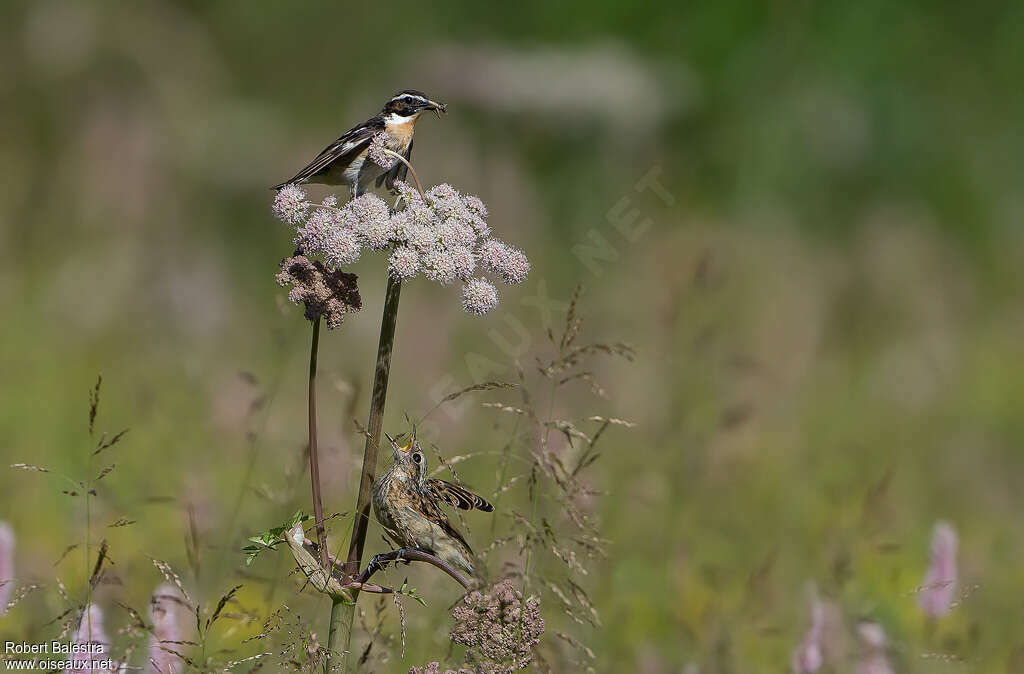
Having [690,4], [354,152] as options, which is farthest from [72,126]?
[354,152]

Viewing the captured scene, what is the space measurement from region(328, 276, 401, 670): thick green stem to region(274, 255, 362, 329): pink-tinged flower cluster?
0.05m

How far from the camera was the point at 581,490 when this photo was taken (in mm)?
1894

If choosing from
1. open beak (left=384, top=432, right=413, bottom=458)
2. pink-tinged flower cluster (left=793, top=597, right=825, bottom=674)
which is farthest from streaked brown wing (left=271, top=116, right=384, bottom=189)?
pink-tinged flower cluster (left=793, top=597, right=825, bottom=674)

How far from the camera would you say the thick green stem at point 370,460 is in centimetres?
165

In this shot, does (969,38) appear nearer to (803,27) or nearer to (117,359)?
(803,27)

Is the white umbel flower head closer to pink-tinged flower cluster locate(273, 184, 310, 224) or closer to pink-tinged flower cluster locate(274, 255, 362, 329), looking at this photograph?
pink-tinged flower cluster locate(274, 255, 362, 329)

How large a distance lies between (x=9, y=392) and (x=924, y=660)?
145 inches

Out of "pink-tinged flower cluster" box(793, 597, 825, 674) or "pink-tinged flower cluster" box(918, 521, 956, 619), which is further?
"pink-tinged flower cluster" box(918, 521, 956, 619)

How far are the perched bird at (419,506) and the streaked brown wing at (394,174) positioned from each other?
1.40 ft

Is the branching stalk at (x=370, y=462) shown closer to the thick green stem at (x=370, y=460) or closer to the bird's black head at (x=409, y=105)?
the thick green stem at (x=370, y=460)

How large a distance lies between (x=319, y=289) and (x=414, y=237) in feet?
0.50

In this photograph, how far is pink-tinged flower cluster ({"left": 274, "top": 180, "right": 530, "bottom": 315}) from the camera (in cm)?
164

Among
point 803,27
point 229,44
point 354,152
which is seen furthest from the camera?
point 803,27

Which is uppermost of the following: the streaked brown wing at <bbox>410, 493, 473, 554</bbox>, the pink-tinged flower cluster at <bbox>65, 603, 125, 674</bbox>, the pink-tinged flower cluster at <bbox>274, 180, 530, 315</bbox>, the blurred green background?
the blurred green background
